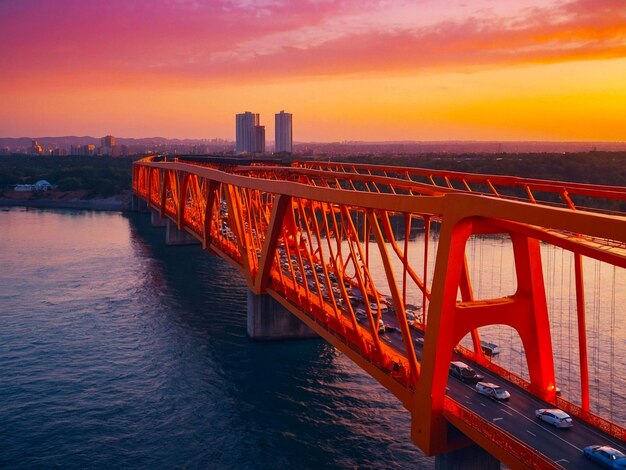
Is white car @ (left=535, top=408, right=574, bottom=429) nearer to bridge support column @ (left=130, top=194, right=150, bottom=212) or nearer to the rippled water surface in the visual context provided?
the rippled water surface

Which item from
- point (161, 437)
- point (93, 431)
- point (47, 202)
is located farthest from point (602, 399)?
point (47, 202)

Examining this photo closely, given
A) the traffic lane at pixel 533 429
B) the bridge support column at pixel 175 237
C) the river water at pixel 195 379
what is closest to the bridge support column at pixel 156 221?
the bridge support column at pixel 175 237

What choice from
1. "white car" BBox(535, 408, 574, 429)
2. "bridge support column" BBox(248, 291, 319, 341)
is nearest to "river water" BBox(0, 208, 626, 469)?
"bridge support column" BBox(248, 291, 319, 341)

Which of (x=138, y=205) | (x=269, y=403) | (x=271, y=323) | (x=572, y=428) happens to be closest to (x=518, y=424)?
(x=572, y=428)

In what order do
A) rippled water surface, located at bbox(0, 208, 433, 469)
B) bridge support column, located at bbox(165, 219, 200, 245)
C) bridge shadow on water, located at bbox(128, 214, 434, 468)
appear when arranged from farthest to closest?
bridge support column, located at bbox(165, 219, 200, 245) → rippled water surface, located at bbox(0, 208, 433, 469) → bridge shadow on water, located at bbox(128, 214, 434, 468)

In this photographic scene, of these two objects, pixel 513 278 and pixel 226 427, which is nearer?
pixel 226 427

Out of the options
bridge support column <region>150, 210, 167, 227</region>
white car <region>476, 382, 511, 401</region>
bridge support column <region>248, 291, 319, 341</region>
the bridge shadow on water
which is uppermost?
white car <region>476, 382, 511, 401</region>

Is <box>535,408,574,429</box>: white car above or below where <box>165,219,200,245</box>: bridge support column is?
above

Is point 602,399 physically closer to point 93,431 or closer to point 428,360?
point 428,360
